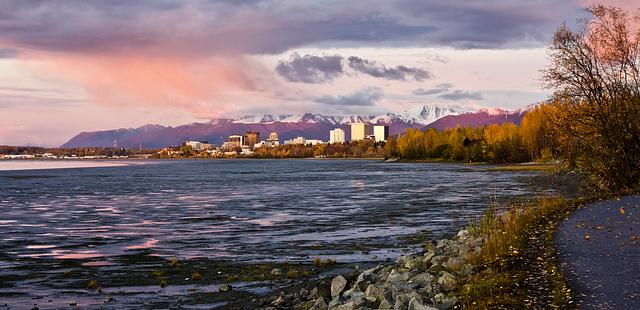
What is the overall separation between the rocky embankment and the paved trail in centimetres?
254

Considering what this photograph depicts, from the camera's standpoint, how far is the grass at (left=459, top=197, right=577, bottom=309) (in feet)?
40.8

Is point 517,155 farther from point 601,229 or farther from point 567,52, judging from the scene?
point 601,229

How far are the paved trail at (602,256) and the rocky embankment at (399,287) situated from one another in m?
2.54

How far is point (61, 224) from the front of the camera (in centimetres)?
4056

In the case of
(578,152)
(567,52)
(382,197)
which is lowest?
(382,197)

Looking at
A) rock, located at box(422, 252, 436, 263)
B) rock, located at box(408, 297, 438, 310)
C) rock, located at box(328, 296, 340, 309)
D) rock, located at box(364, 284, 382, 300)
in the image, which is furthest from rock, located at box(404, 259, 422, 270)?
rock, located at box(408, 297, 438, 310)

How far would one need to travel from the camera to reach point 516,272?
15.0 m

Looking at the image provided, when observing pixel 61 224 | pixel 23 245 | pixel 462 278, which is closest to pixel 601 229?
pixel 462 278

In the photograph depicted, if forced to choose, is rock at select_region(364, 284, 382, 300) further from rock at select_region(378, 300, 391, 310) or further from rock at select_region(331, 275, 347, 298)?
rock at select_region(331, 275, 347, 298)

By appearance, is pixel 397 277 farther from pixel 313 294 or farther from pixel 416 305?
pixel 416 305

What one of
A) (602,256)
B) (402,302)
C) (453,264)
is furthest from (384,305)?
(602,256)

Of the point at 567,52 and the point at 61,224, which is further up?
the point at 567,52

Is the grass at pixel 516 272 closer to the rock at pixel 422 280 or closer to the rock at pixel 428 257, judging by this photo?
the rock at pixel 422 280

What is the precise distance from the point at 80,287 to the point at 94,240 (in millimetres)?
12420
